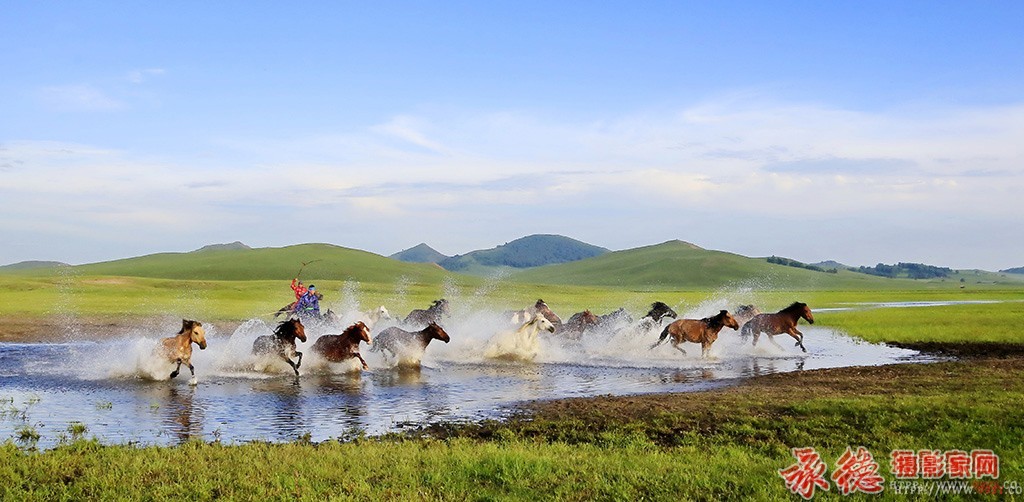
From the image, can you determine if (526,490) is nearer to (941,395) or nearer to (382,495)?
(382,495)

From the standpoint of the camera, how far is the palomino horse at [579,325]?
Answer: 103 ft

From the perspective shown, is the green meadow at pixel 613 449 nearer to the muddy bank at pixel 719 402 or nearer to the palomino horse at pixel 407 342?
the muddy bank at pixel 719 402

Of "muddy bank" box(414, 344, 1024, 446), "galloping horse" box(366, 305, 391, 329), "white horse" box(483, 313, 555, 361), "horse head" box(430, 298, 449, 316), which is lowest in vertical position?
"muddy bank" box(414, 344, 1024, 446)

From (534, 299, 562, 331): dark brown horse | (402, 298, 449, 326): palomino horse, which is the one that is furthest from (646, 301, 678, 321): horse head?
(402, 298, 449, 326): palomino horse

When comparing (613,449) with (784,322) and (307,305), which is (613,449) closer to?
(784,322)

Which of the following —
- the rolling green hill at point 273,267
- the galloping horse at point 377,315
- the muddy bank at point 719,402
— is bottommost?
the muddy bank at point 719,402

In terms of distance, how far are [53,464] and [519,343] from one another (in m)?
17.5

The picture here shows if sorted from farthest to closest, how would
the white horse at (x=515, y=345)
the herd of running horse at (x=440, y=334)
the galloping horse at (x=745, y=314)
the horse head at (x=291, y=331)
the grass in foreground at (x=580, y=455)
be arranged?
the galloping horse at (x=745, y=314) → the white horse at (x=515, y=345) → the horse head at (x=291, y=331) → the herd of running horse at (x=440, y=334) → the grass in foreground at (x=580, y=455)

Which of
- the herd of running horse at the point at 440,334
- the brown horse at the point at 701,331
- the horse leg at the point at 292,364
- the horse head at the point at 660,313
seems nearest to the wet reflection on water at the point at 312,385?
the horse leg at the point at 292,364

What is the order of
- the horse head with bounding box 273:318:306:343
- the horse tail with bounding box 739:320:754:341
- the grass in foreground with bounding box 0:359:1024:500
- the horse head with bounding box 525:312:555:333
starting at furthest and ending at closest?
the horse tail with bounding box 739:320:754:341
the horse head with bounding box 525:312:555:333
the horse head with bounding box 273:318:306:343
the grass in foreground with bounding box 0:359:1024:500

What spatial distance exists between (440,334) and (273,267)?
478 ft

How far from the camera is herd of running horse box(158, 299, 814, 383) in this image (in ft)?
69.3

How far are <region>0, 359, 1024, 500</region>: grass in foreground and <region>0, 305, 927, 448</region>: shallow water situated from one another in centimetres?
214

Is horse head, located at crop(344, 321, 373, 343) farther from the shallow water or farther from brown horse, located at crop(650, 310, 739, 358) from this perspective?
brown horse, located at crop(650, 310, 739, 358)
